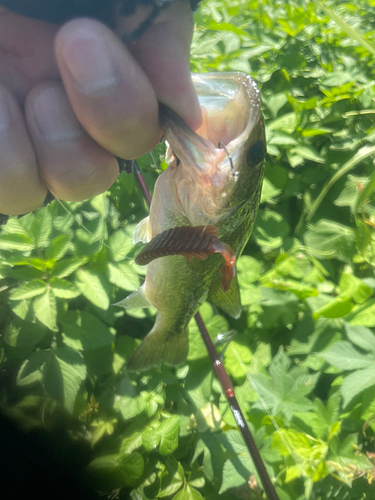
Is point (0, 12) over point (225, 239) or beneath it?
over

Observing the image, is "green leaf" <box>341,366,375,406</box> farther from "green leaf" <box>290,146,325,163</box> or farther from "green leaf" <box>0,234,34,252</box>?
"green leaf" <box>0,234,34,252</box>

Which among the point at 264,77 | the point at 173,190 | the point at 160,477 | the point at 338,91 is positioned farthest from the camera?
the point at 264,77

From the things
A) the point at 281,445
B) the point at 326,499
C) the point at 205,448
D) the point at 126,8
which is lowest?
the point at 326,499

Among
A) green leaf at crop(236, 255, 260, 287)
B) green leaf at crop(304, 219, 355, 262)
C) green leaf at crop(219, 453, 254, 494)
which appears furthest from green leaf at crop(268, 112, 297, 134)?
green leaf at crop(219, 453, 254, 494)

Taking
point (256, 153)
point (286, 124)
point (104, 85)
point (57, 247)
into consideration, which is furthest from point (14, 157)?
point (286, 124)

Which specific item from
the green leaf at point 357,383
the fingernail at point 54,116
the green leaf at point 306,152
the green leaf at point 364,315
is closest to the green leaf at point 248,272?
the green leaf at point 364,315

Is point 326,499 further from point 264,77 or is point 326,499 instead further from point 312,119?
point 264,77

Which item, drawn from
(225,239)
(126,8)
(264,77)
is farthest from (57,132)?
(264,77)

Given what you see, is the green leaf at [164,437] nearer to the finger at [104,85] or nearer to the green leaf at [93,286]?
the green leaf at [93,286]

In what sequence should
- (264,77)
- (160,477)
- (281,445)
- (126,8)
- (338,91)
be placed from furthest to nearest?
1. (264,77)
2. (338,91)
3. (160,477)
4. (281,445)
5. (126,8)
